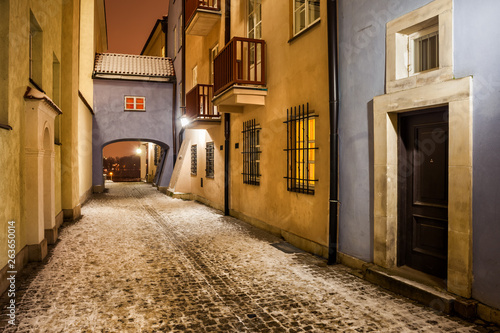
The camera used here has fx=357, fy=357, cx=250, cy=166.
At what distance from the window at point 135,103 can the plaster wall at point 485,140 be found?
19.7m

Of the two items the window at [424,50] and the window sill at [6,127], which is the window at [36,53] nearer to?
the window sill at [6,127]

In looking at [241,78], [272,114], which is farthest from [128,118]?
[272,114]

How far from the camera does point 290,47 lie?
8164 mm

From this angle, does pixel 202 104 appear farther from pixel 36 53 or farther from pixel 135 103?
pixel 135 103

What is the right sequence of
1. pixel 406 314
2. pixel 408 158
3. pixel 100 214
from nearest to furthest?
pixel 406 314, pixel 408 158, pixel 100 214

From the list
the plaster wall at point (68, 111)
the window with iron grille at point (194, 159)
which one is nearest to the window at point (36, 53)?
the plaster wall at point (68, 111)

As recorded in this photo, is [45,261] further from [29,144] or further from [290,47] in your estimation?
[290,47]

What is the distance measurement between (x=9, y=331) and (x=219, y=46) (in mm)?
11376

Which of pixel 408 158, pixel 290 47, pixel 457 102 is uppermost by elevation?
pixel 290 47

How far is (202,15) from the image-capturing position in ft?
41.6

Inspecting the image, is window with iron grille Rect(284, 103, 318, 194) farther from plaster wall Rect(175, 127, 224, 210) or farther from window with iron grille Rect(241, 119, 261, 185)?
plaster wall Rect(175, 127, 224, 210)

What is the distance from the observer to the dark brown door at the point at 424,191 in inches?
190

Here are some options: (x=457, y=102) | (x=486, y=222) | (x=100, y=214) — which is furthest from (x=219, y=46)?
(x=486, y=222)

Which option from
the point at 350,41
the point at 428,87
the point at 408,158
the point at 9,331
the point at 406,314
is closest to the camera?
the point at 9,331
